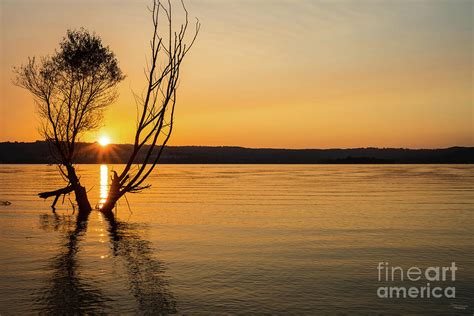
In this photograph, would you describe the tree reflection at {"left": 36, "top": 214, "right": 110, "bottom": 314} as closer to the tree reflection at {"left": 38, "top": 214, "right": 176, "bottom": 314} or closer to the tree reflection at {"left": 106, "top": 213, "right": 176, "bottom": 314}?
the tree reflection at {"left": 38, "top": 214, "right": 176, "bottom": 314}

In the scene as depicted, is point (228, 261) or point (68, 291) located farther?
point (228, 261)

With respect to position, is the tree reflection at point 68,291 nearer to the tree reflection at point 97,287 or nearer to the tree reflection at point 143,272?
the tree reflection at point 97,287

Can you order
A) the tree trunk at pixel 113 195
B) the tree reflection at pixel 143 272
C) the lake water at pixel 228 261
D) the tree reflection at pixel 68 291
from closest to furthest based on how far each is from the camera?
the tree reflection at pixel 68 291 < the tree reflection at pixel 143 272 < the lake water at pixel 228 261 < the tree trunk at pixel 113 195

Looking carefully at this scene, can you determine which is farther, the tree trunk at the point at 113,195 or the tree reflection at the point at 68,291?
the tree trunk at the point at 113,195

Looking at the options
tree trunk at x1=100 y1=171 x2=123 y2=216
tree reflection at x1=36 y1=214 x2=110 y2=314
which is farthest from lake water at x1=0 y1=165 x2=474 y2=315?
tree trunk at x1=100 y1=171 x2=123 y2=216

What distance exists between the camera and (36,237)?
2253cm

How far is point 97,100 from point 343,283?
2747 centimetres

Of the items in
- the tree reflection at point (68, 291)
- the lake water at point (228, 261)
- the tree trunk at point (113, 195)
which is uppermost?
the tree trunk at point (113, 195)

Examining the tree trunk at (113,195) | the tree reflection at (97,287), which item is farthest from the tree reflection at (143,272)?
the tree trunk at (113,195)

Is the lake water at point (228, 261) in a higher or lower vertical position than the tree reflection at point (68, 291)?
lower

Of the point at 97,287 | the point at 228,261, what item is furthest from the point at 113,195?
the point at 97,287

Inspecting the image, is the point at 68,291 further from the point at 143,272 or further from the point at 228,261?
the point at 228,261

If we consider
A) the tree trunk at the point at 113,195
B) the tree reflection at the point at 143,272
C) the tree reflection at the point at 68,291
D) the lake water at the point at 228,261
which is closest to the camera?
the tree reflection at the point at 68,291

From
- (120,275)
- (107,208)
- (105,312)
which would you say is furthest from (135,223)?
(105,312)
